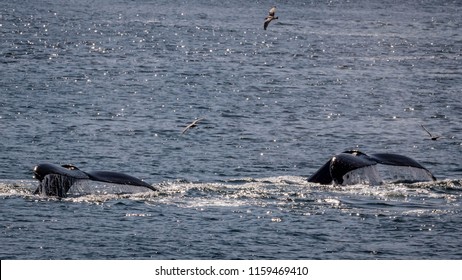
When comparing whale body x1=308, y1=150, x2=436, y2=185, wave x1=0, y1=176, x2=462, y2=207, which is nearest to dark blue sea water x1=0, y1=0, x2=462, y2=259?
wave x1=0, y1=176, x2=462, y2=207

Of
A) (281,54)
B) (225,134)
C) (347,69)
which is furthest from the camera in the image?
(281,54)

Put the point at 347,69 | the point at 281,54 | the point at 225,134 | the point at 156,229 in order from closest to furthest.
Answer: the point at 156,229 < the point at 225,134 < the point at 347,69 < the point at 281,54

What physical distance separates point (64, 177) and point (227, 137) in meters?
16.6

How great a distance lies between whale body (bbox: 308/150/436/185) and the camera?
30.6m

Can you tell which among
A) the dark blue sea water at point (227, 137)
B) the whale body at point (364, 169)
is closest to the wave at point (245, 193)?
the dark blue sea water at point (227, 137)

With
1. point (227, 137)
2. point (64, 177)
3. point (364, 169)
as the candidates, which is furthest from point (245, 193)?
point (227, 137)

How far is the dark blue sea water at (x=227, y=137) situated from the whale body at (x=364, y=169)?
331 millimetres

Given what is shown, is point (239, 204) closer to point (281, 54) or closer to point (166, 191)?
point (166, 191)

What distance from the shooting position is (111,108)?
54250mm

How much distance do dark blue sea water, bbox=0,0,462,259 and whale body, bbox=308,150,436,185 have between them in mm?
331

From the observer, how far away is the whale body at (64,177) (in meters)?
28.8

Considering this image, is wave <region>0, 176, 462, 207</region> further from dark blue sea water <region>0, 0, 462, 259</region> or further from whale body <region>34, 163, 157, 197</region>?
whale body <region>34, 163, 157, 197</region>

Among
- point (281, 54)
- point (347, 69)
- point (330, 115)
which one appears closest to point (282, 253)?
point (330, 115)
